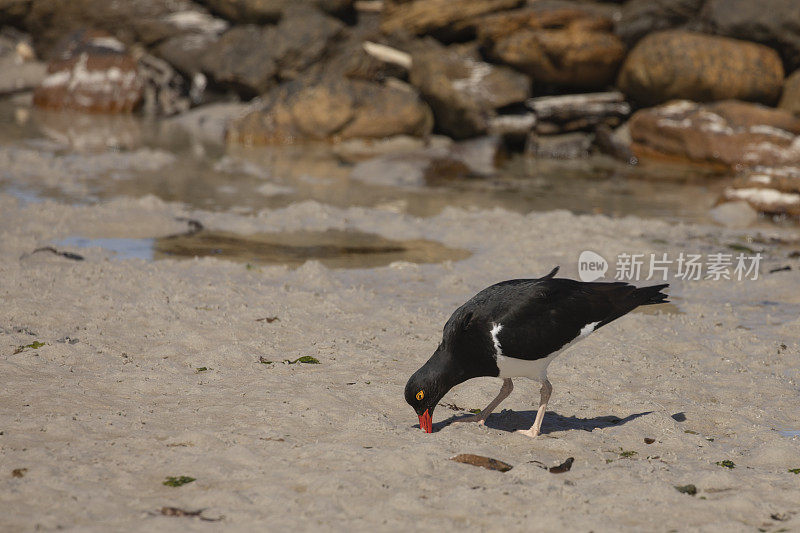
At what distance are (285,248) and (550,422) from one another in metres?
4.74

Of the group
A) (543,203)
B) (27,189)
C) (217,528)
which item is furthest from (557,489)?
(27,189)

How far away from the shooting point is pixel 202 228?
994 cm

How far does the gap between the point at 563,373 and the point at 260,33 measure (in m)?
18.0

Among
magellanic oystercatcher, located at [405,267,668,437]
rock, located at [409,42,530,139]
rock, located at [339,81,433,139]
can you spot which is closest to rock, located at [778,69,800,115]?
Answer: rock, located at [409,42,530,139]

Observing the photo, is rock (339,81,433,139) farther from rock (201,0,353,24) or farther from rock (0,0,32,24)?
rock (0,0,32,24)

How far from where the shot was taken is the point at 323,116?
18219 mm

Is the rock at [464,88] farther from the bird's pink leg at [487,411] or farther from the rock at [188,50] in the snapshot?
the bird's pink leg at [487,411]

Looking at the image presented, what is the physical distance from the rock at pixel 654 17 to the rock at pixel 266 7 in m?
7.24

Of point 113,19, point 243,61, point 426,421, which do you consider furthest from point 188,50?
point 426,421

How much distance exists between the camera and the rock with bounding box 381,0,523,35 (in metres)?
19.5

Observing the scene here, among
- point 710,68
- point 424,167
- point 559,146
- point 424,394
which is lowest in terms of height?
point 559,146

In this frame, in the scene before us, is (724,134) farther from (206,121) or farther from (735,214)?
(206,121)

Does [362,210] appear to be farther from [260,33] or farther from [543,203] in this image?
[260,33]

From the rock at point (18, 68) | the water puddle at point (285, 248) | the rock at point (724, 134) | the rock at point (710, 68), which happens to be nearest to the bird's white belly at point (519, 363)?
the water puddle at point (285, 248)
